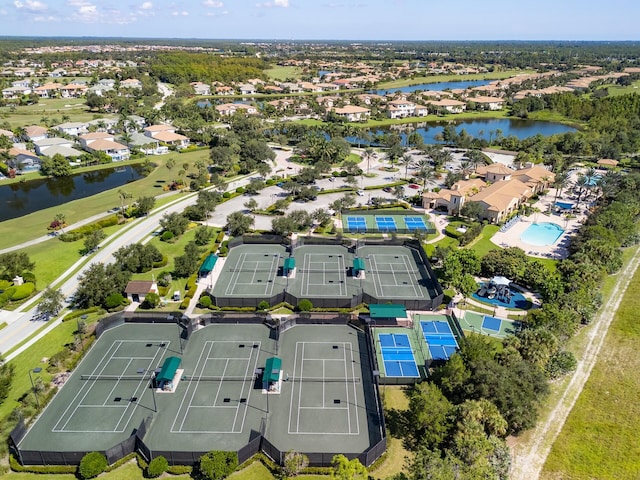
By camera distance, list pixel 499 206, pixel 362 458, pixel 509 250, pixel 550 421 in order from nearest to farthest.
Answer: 1. pixel 362 458
2. pixel 550 421
3. pixel 509 250
4. pixel 499 206

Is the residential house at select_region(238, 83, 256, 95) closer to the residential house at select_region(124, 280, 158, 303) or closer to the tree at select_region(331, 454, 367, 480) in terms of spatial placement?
the residential house at select_region(124, 280, 158, 303)

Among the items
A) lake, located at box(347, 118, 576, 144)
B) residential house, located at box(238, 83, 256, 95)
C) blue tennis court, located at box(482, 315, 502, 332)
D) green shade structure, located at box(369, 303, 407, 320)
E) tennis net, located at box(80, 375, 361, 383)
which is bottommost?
lake, located at box(347, 118, 576, 144)

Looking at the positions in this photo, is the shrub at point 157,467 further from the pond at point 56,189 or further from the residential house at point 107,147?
the residential house at point 107,147

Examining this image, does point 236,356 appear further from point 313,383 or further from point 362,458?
point 362,458

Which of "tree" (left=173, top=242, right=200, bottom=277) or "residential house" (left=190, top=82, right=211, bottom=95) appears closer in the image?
"tree" (left=173, top=242, right=200, bottom=277)

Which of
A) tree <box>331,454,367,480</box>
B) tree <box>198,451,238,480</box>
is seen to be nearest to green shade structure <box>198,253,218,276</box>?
tree <box>198,451,238,480</box>

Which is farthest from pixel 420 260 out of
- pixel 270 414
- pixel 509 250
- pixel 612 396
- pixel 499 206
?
pixel 270 414

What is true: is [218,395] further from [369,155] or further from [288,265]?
[369,155]
